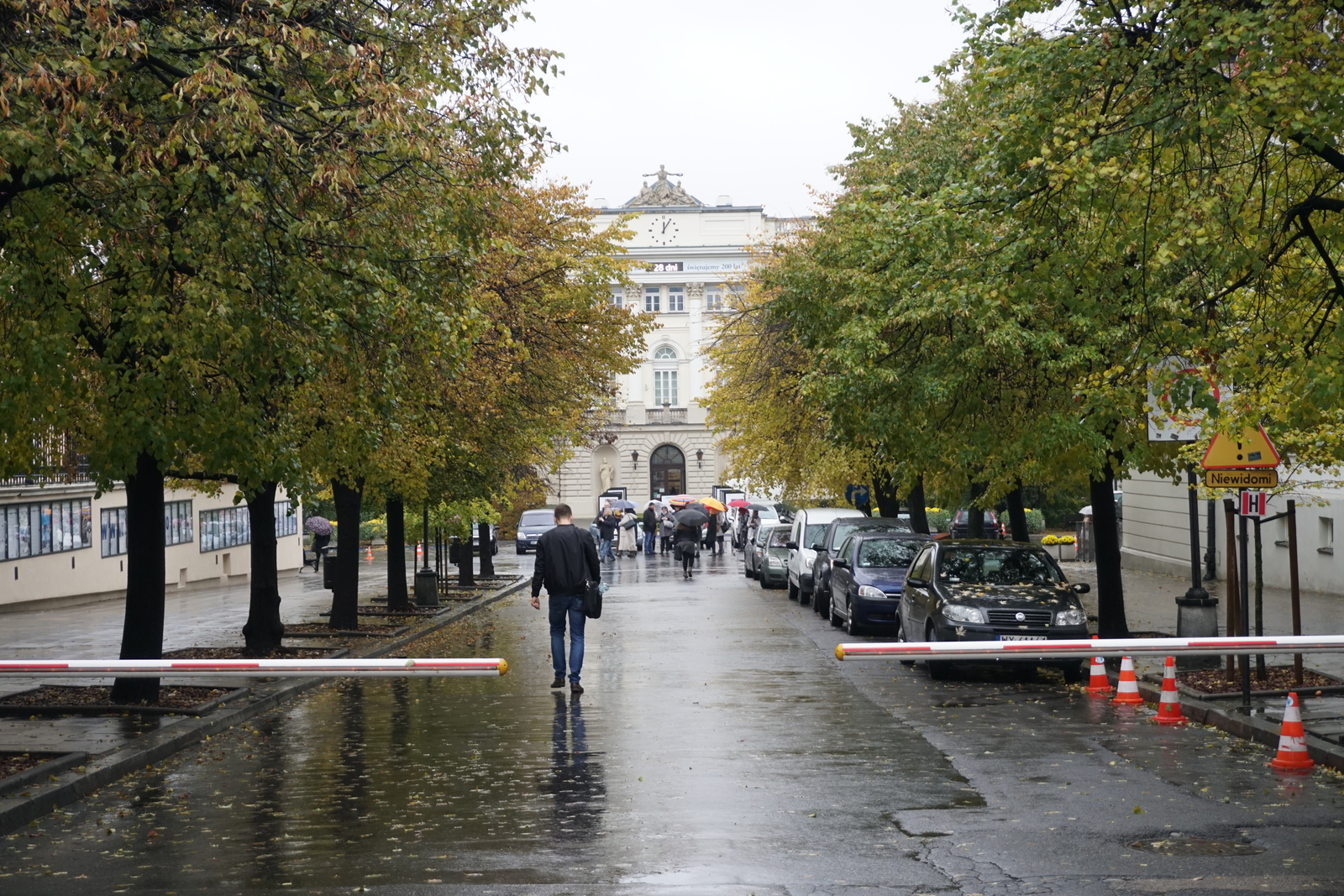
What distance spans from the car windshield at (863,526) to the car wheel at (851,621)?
3.68m

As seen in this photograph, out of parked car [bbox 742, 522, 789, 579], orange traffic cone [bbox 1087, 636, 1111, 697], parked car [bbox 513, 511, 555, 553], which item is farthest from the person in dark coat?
orange traffic cone [bbox 1087, 636, 1111, 697]

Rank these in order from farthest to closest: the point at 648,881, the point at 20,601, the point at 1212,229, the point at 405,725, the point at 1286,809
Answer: the point at 20,601 → the point at 405,725 → the point at 1212,229 → the point at 1286,809 → the point at 648,881

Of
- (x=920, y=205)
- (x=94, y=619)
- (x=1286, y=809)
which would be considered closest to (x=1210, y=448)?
(x=920, y=205)

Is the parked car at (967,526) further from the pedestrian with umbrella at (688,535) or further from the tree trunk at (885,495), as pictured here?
the pedestrian with umbrella at (688,535)

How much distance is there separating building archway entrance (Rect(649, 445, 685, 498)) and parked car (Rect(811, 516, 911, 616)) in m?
63.8

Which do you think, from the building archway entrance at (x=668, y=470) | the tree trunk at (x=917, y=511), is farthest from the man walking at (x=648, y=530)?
the building archway entrance at (x=668, y=470)

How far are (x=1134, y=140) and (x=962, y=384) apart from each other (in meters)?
8.45

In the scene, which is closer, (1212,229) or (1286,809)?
(1286,809)

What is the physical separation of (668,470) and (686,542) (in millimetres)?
53079

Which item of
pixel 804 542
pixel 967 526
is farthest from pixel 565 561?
pixel 967 526

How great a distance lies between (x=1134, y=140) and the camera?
10266 mm

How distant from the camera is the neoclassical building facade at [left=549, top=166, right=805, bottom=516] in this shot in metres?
93.3

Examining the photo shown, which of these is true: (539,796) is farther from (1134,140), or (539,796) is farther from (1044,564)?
(1044,564)

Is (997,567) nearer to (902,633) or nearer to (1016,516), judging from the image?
(902,633)
